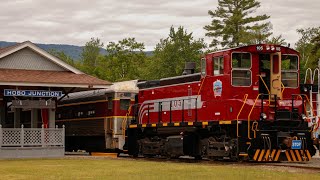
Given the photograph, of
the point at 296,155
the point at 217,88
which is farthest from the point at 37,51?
the point at 296,155

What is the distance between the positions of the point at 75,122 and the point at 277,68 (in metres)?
16.3

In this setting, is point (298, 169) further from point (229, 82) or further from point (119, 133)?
point (119, 133)

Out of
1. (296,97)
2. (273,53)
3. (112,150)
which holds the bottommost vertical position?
(112,150)

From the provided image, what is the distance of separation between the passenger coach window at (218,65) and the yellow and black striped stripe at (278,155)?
3.62 meters

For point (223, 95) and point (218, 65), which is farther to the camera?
point (218, 65)

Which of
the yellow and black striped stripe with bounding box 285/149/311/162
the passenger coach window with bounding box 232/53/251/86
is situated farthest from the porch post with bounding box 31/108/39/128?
the yellow and black striped stripe with bounding box 285/149/311/162

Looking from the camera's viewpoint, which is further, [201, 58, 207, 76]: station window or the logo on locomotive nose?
[201, 58, 207, 76]: station window

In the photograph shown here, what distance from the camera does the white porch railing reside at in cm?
3125

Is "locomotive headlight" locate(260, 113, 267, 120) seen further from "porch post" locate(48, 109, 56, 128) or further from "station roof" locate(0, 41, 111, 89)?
"porch post" locate(48, 109, 56, 128)

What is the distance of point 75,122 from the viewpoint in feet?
127

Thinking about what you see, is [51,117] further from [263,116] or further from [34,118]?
[263,116]

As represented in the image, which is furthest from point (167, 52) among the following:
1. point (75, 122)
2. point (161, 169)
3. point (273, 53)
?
point (161, 169)

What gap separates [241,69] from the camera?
84.0 ft

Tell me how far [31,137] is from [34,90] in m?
2.40
